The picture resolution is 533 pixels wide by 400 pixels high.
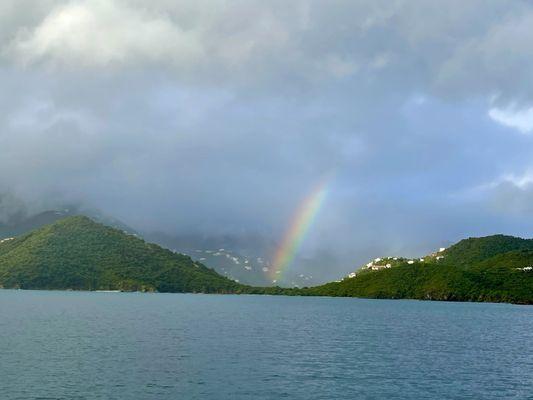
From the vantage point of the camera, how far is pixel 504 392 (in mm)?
84875

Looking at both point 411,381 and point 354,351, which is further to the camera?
point 354,351

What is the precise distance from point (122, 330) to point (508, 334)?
120119 millimetres

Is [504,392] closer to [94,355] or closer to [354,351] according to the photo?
[354,351]

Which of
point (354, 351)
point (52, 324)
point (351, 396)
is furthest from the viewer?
point (52, 324)

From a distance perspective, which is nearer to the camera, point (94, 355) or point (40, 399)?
point (40, 399)

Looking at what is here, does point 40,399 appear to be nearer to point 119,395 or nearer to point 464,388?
point 119,395

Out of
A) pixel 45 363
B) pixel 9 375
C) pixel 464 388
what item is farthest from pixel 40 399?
pixel 464 388

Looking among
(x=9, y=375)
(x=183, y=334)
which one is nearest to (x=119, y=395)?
(x=9, y=375)

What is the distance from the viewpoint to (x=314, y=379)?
89250mm

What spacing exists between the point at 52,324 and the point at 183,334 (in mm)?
46999

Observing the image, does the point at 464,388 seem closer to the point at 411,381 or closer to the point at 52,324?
the point at 411,381

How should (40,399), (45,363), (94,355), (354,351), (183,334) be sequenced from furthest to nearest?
(183,334)
(354,351)
(94,355)
(45,363)
(40,399)

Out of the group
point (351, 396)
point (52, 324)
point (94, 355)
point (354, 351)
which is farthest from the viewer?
point (52, 324)

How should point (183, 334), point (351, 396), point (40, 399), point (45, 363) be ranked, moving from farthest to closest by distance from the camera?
point (183, 334), point (45, 363), point (351, 396), point (40, 399)
